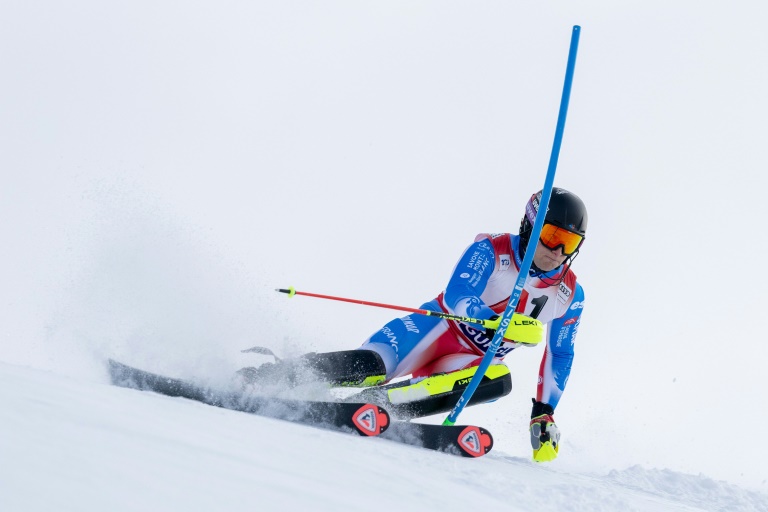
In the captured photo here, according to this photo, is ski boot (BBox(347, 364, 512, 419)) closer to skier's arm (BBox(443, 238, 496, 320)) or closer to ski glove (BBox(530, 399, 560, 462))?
skier's arm (BBox(443, 238, 496, 320))

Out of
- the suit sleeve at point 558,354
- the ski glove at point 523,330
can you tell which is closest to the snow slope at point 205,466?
the ski glove at point 523,330

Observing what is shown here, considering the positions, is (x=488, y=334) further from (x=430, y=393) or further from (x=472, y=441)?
(x=472, y=441)

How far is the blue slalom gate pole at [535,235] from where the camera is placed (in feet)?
14.8

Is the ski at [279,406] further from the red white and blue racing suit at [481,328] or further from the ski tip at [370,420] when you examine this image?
the red white and blue racing suit at [481,328]

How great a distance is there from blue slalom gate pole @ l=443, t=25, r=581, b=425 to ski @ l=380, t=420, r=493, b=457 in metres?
0.43

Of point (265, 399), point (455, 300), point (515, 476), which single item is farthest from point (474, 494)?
point (455, 300)

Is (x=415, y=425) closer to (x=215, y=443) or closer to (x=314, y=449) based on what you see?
(x=314, y=449)

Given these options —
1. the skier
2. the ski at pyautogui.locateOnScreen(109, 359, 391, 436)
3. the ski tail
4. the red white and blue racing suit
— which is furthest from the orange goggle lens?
the ski at pyautogui.locateOnScreen(109, 359, 391, 436)

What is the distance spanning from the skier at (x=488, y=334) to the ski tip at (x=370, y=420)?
0.40m

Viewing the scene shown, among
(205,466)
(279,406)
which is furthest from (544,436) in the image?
(205,466)

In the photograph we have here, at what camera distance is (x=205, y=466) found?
234 cm

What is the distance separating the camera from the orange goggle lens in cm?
523

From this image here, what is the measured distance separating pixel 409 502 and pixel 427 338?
2986 millimetres

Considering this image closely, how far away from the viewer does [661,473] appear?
558cm
